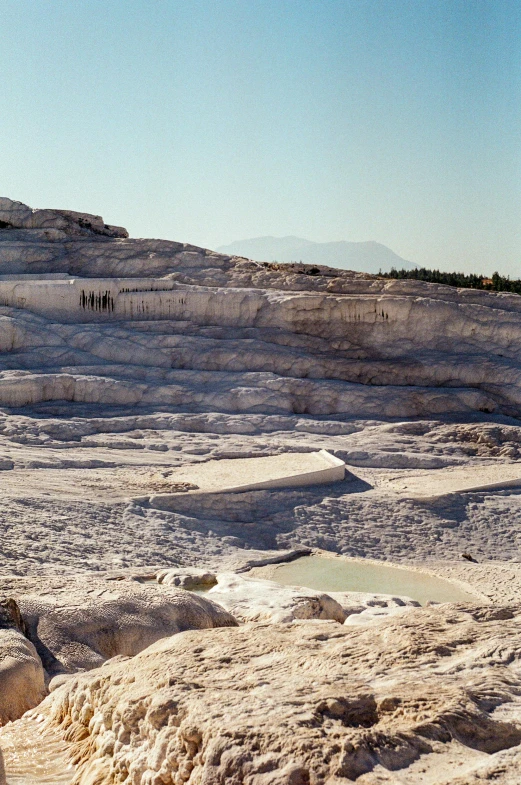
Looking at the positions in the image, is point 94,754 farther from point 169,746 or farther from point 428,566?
point 428,566

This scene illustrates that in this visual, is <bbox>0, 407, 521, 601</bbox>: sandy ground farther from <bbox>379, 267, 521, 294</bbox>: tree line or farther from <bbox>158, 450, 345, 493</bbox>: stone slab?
<bbox>379, 267, 521, 294</bbox>: tree line

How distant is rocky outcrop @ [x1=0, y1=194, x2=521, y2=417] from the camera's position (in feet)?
83.3

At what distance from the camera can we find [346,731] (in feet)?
11.5

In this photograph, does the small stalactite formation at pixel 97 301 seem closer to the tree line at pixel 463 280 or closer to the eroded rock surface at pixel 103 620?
the tree line at pixel 463 280

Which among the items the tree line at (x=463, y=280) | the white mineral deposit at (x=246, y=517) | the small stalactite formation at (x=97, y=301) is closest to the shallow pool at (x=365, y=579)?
the white mineral deposit at (x=246, y=517)

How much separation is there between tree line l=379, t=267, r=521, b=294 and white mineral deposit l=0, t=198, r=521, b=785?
8045 millimetres

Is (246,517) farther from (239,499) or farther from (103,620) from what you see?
(103,620)

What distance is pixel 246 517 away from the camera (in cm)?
1881

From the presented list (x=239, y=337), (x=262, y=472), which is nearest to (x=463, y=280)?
(x=239, y=337)

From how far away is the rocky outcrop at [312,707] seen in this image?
3383 millimetres

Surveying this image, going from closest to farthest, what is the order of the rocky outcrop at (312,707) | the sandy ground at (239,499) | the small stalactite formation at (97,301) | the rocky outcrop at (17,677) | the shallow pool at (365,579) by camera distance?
the rocky outcrop at (312,707) → the rocky outcrop at (17,677) → the shallow pool at (365,579) → the sandy ground at (239,499) → the small stalactite formation at (97,301)

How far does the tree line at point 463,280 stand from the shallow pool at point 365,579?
2133cm

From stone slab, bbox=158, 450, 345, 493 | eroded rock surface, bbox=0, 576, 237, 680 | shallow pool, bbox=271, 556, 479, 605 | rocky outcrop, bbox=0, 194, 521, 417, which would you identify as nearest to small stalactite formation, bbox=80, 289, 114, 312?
rocky outcrop, bbox=0, 194, 521, 417

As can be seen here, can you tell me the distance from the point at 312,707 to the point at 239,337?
25.0 meters
